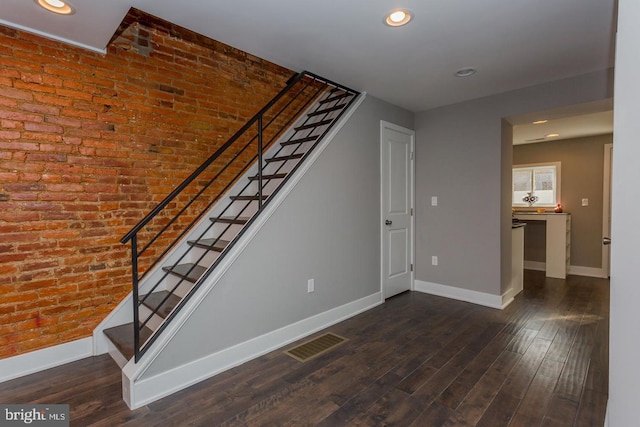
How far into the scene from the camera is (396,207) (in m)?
4.23

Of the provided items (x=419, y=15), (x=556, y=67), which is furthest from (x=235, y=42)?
(x=556, y=67)

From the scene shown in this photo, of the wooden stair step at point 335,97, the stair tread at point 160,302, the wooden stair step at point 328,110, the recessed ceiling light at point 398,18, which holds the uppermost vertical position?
the recessed ceiling light at point 398,18

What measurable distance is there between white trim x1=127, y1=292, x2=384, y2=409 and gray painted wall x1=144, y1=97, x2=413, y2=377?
0.05 m

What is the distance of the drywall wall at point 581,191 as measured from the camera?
17.7ft

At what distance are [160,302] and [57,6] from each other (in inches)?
85.2

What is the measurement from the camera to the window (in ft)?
19.4

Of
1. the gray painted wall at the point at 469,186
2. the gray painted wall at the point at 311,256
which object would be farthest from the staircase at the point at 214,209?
the gray painted wall at the point at 469,186

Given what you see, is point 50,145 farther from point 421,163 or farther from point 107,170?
point 421,163

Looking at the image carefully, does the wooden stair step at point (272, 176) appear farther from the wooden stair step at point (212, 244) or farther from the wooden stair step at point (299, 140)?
the wooden stair step at point (212, 244)

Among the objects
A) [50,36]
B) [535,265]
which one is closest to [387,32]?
[50,36]

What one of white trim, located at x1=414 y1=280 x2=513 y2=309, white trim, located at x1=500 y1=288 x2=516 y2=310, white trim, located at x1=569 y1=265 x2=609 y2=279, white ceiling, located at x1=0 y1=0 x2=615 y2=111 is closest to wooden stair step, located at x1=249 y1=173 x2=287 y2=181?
white ceiling, located at x1=0 y1=0 x2=615 y2=111

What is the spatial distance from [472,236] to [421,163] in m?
1.17

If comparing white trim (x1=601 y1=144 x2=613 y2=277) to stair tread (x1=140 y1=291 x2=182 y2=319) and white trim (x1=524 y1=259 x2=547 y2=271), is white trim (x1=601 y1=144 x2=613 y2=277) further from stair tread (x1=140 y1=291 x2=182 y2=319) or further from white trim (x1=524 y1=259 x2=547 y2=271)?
stair tread (x1=140 y1=291 x2=182 y2=319)

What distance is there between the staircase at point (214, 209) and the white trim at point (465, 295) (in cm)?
250
